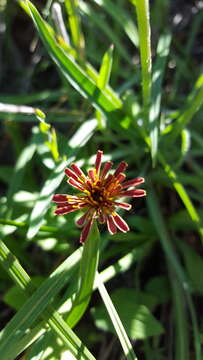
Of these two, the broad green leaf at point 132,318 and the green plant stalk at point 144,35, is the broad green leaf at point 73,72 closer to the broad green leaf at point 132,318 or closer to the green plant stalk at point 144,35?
the green plant stalk at point 144,35

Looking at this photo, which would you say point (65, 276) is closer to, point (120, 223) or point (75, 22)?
point (120, 223)

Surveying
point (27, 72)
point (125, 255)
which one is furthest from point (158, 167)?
point (27, 72)

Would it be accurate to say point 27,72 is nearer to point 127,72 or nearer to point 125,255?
point 127,72

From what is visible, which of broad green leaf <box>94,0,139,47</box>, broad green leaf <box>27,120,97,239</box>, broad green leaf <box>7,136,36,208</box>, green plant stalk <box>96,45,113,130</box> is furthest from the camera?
broad green leaf <box>94,0,139,47</box>

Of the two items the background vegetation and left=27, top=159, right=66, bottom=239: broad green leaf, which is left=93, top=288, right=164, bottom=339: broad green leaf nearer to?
the background vegetation

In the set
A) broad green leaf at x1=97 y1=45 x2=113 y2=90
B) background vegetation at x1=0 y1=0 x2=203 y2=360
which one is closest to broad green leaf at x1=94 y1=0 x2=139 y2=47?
background vegetation at x1=0 y1=0 x2=203 y2=360

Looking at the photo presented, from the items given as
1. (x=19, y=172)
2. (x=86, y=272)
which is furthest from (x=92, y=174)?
(x=19, y=172)

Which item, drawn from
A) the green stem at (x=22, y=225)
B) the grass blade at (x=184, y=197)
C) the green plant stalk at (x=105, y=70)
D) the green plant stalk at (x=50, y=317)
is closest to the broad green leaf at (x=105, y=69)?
→ the green plant stalk at (x=105, y=70)

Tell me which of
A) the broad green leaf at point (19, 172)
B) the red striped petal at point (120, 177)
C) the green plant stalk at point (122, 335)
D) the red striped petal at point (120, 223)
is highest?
the broad green leaf at point (19, 172)
